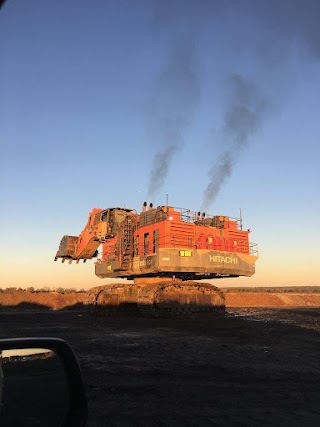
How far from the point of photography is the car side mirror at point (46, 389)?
2377 millimetres

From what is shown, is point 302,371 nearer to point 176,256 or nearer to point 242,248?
point 176,256

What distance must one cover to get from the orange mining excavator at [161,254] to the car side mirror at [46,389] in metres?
17.2

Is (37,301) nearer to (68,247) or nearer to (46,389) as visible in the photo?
(68,247)

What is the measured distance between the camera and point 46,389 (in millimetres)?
2658

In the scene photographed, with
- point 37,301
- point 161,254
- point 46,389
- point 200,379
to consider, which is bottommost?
point 200,379

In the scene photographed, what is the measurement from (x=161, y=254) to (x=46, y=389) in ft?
56.9

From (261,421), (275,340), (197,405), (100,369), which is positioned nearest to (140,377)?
(100,369)

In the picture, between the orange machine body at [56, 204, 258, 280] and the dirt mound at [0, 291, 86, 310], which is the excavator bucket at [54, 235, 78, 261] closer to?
the orange machine body at [56, 204, 258, 280]

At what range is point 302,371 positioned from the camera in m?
8.47

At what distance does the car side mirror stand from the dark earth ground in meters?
2.84

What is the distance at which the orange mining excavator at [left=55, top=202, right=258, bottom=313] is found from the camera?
2041 cm

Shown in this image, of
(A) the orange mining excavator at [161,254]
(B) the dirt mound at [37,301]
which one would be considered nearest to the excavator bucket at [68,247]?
(A) the orange mining excavator at [161,254]

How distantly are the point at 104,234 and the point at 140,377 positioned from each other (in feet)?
51.5

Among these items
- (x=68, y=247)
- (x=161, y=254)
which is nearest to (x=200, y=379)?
(x=161, y=254)
